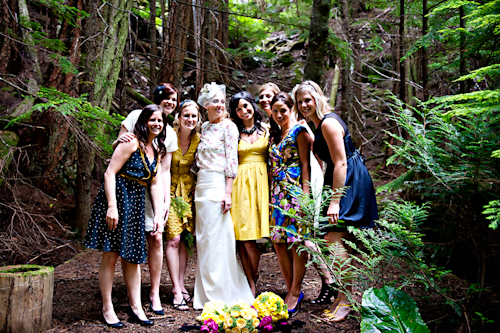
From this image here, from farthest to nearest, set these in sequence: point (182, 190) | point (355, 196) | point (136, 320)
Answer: point (182, 190) < point (136, 320) < point (355, 196)

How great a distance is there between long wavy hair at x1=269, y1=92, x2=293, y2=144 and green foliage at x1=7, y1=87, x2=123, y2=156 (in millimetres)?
1785

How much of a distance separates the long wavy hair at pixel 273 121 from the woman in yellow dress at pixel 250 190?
0.13 metres

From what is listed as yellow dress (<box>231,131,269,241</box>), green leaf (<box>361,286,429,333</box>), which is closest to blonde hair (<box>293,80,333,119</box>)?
yellow dress (<box>231,131,269,241</box>)

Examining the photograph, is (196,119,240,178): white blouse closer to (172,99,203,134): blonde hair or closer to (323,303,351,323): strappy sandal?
(172,99,203,134): blonde hair

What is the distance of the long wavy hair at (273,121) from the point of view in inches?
157

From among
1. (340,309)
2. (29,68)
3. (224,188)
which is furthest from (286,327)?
(29,68)

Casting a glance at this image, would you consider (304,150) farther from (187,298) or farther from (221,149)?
(187,298)

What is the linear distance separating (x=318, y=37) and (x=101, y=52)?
322 cm

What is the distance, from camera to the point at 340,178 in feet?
11.0

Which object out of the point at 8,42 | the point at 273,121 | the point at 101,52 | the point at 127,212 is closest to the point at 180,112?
the point at 273,121

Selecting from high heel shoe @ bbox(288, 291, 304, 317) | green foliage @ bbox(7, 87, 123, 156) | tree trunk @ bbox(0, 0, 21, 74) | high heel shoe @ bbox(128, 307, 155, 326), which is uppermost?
tree trunk @ bbox(0, 0, 21, 74)

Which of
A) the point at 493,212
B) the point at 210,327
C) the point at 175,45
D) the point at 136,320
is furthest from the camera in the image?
the point at 175,45

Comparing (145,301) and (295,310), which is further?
(145,301)

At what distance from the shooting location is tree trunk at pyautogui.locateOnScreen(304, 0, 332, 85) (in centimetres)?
501
